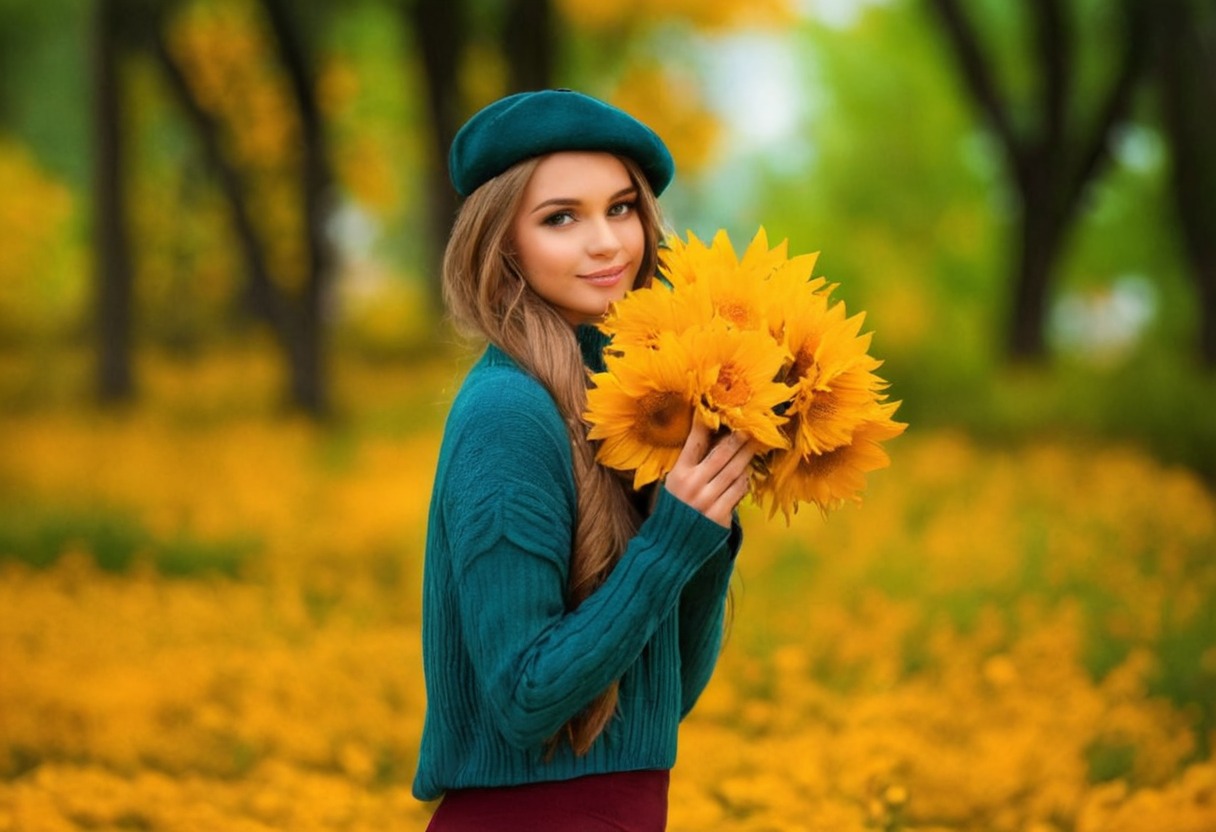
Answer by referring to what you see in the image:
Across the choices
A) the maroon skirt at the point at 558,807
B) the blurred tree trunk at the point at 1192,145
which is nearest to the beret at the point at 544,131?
the maroon skirt at the point at 558,807

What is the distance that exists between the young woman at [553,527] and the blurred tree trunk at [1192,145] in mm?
7787

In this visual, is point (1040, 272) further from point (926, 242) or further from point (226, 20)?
point (226, 20)

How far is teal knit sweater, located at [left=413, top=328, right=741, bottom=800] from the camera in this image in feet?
6.31

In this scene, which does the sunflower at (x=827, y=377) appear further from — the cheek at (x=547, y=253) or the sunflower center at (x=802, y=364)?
the cheek at (x=547, y=253)

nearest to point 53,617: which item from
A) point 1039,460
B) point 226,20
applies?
point 1039,460

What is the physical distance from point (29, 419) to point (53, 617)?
5992mm

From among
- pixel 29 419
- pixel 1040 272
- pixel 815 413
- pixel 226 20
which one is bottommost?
pixel 815 413

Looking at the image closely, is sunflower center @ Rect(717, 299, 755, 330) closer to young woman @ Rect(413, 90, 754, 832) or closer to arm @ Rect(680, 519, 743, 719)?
young woman @ Rect(413, 90, 754, 832)

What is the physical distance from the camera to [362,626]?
270 inches

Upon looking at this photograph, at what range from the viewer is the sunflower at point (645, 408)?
6.31ft

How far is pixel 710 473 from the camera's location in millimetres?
1950

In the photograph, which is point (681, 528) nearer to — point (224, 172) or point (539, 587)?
point (539, 587)

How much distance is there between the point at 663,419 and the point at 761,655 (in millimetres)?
3892

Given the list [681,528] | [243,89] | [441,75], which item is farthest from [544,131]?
[243,89]
